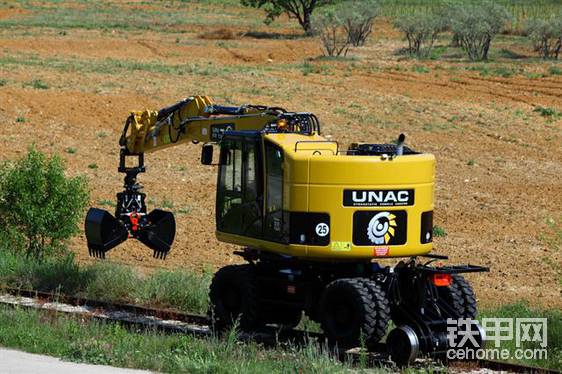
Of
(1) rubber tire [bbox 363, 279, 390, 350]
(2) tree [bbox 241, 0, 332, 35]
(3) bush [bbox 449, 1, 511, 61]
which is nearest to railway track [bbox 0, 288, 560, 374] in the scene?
(1) rubber tire [bbox 363, 279, 390, 350]

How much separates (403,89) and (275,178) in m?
32.8

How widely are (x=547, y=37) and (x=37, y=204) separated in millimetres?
45639

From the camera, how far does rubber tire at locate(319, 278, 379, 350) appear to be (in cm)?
1681

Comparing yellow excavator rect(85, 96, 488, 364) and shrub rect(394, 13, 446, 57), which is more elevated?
shrub rect(394, 13, 446, 57)

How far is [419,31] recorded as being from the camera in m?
→ 68.2

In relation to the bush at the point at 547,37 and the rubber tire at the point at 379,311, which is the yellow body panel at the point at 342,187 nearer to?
the rubber tire at the point at 379,311

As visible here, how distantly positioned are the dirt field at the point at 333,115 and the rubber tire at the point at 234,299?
6828 millimetres

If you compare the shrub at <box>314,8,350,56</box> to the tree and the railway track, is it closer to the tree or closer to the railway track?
the tree

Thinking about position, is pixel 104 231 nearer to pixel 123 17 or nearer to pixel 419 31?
pixel 419 31

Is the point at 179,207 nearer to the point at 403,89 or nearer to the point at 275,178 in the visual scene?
the point at 275,178

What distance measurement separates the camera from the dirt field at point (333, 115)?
29.3 meters

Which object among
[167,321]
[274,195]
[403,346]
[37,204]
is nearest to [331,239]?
[274,195]

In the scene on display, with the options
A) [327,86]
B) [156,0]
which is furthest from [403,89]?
[156,0]

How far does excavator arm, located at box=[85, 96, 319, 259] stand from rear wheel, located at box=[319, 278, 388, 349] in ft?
11.9
